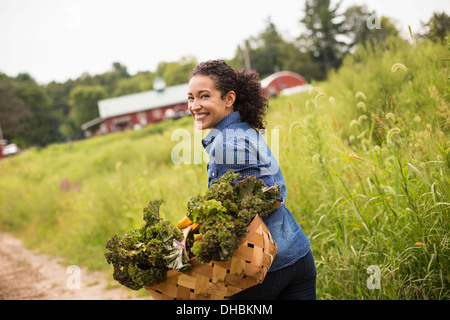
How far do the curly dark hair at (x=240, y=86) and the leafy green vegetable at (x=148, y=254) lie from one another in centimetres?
81

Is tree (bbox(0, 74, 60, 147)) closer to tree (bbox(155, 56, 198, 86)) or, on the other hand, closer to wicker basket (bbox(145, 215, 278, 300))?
tree (bbox(155, 56, 198, 86))

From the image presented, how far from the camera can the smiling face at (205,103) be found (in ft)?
6.04

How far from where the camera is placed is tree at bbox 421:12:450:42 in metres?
3.62

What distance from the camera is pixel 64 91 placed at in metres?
56.8

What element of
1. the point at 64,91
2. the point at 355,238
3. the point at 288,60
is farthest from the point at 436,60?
the point at 64,91

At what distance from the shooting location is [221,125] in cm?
185

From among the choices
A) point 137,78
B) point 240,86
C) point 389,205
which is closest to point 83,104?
point 137,78

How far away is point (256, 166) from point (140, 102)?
44.7 metres

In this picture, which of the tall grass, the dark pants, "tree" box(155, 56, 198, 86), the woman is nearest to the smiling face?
the woman

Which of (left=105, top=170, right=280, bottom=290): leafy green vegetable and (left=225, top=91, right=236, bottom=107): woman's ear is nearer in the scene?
(left=105, top=170, right=280, bottom=290): leafy green vegetable

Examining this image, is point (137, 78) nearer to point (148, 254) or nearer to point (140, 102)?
point (140, 102)

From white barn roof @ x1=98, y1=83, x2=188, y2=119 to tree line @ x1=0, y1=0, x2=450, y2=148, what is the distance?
15.7 ft

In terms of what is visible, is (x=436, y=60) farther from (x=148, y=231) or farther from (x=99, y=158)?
(x=99, y=158)
